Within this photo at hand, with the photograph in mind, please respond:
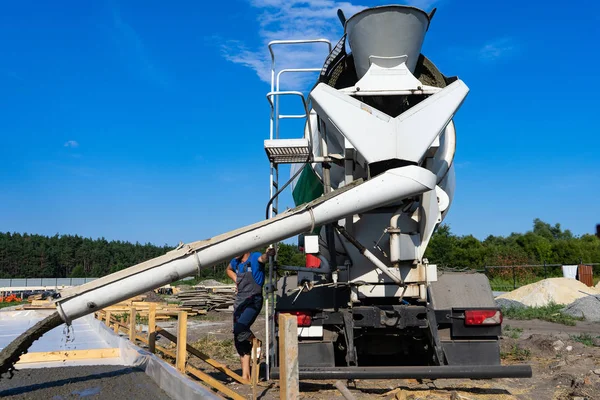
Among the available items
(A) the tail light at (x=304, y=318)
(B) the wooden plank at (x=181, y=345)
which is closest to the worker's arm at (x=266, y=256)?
(A) the tail light at (x=304, y=318)

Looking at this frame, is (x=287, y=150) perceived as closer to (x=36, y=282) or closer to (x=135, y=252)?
(x=36, y=282)

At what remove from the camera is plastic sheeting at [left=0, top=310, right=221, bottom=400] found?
4652mm

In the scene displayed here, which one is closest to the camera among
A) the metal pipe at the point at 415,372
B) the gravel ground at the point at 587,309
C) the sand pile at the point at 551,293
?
the metal pipe at the point at 415,372

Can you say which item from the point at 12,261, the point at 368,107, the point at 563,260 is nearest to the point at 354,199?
the point at 368,107

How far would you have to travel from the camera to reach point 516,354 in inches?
306

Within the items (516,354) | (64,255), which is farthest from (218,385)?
(64,255)

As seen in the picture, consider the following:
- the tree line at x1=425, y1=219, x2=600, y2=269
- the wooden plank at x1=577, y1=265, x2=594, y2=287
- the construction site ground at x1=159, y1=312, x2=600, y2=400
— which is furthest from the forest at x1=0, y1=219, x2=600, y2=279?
the construction site ground at x1=159, y1=312, x2=600, y2=400

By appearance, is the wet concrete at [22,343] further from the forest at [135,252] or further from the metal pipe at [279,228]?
the forest at [135,252]

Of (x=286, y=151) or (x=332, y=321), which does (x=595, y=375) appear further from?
(x=286, y=151)

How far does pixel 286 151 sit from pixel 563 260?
129ft

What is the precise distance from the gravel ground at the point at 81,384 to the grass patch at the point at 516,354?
17.0ft

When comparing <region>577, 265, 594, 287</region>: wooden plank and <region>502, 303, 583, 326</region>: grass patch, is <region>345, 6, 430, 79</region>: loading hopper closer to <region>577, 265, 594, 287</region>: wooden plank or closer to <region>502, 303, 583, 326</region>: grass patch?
<region>502, 303, 583, 326</region>: grass patch

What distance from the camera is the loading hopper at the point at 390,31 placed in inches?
193

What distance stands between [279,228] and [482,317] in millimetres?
2491
